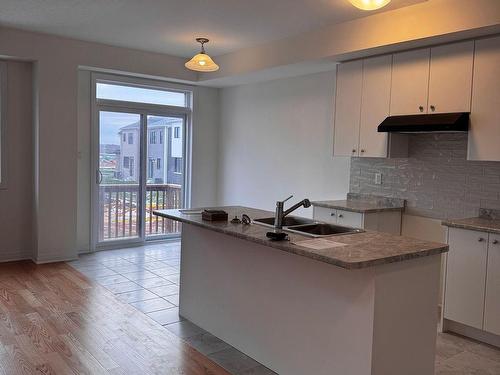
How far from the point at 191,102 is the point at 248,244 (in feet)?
13.9

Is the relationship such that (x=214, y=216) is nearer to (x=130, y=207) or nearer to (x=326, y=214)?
(x=326, y=214)

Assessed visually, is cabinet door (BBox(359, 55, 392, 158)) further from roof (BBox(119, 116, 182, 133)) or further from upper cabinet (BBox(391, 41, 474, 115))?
roof (BBox(119, 116, 182, 133))

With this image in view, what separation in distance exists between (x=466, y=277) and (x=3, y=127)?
16.8 feet

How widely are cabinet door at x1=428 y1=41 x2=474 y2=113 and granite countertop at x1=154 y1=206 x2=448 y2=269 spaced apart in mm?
1505

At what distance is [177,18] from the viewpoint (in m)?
4.36

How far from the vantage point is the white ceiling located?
12.9 ft

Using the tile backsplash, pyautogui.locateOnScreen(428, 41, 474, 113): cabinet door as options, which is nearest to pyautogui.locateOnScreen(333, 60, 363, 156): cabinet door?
the tile backsplash

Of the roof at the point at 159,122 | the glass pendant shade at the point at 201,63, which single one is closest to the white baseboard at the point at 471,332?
the glass pendant shade at the point at 201,63

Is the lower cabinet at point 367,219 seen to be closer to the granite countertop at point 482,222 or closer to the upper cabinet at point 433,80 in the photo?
the granite countertop at point 482,222

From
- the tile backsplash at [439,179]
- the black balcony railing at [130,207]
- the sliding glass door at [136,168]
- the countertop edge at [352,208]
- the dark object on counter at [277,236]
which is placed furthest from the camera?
the black balcony railing at [130,207]

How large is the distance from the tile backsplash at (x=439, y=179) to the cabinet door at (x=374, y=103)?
34 cm

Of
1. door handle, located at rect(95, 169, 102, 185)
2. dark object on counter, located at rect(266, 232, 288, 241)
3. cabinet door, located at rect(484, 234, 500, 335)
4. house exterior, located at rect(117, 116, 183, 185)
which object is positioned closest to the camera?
dark object on counter, located at rect(266, 232, 288, 241)

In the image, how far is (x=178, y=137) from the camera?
695 cm

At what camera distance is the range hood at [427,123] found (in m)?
3.55
